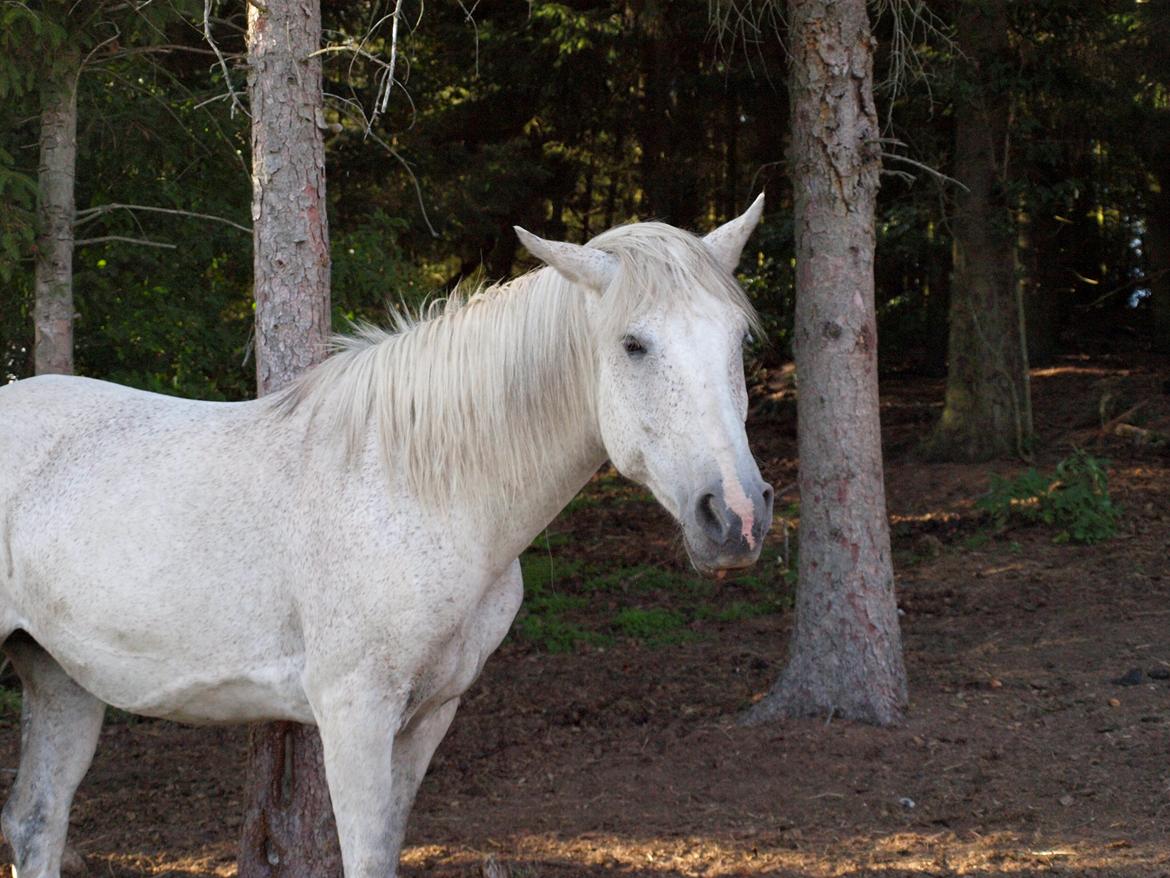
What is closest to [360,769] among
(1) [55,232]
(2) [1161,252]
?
(1) [55,232]

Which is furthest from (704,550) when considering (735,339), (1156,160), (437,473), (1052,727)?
(1156,160)

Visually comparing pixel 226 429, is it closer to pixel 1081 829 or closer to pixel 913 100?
pixel 1081 829

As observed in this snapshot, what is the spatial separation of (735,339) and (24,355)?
486cm

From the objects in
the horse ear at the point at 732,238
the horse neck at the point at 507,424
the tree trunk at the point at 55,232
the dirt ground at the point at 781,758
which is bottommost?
the dirt ground at the point at 781,758

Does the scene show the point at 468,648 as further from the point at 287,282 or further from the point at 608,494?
the point at 608,494

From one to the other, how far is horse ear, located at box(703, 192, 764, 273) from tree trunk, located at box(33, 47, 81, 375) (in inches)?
133

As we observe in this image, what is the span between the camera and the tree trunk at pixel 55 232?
525 cm

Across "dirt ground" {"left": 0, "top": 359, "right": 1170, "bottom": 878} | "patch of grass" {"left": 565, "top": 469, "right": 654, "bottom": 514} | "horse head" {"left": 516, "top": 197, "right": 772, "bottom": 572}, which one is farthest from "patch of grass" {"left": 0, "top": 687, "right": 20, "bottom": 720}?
"patch of grass" {"left": 565, "top": 469, "right": 654, "bottom": 514}

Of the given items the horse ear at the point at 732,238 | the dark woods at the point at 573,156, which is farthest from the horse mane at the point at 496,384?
the dark woods at the point at 573,156

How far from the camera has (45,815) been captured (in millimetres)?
3867

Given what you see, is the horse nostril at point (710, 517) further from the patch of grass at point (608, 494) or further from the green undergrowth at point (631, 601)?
the patch of grass at point (608, 494)

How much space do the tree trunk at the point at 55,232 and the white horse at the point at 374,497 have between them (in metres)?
1.62

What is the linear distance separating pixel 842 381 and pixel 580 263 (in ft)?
10.3

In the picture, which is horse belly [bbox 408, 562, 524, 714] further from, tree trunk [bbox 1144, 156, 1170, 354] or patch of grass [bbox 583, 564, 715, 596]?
tree trunk [bbox 1144, 156, 1170, 354]
